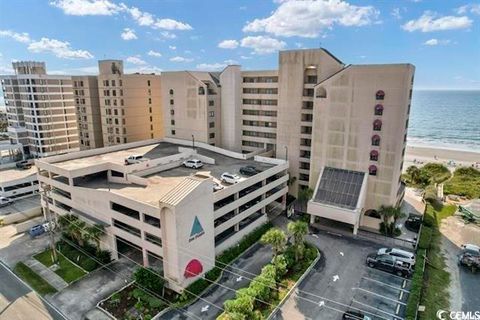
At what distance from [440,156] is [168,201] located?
12017cm

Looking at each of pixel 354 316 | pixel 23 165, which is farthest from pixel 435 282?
pixel 23 165

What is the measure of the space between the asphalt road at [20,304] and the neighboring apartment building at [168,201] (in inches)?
371

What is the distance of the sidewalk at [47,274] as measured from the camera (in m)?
35.0

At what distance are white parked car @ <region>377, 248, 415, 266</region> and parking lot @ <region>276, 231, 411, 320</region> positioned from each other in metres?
2.35

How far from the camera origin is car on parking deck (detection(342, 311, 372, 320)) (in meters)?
28.8

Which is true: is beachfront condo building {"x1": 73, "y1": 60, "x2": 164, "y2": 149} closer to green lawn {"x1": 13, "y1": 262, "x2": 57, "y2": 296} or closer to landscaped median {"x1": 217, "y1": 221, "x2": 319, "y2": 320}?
green lawn {"x1": 13, "y1": 262, "x2": 57, "y2": 296}

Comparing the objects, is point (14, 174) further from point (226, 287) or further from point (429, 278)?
point (429, 278)

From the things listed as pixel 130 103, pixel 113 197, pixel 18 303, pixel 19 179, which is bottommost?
pixel 18 303

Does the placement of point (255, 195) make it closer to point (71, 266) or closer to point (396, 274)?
point (396, 274)

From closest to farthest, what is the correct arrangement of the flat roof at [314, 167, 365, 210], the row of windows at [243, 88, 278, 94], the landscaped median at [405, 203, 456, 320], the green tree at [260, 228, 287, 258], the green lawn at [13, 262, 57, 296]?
the landscaped median at [405, 203, 456, 320], the green lawn at [13, 262, 57, 296], the green tree at [260, 228, 287, 258], the flat roof at [314, 167, 365, 210], the row of windows at [243, 88, 278, 94]

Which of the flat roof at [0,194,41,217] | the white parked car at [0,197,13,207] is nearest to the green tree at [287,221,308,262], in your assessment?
the flat roof at [0,194,41,217]

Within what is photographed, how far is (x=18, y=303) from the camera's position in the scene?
107 ft

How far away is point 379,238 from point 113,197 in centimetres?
3778

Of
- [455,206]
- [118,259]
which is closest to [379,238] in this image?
[455,206]
